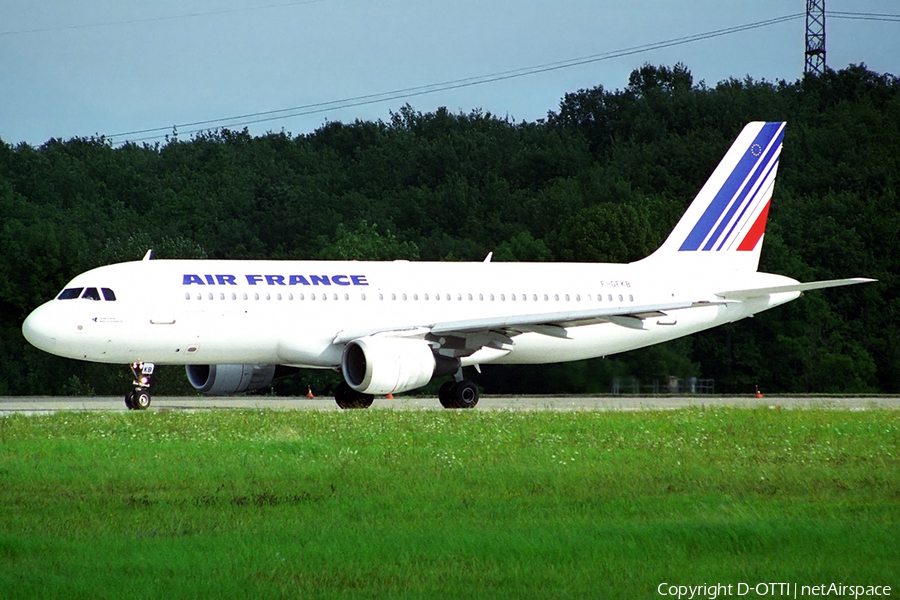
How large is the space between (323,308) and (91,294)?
15.9 feet

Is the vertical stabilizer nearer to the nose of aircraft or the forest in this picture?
the forest

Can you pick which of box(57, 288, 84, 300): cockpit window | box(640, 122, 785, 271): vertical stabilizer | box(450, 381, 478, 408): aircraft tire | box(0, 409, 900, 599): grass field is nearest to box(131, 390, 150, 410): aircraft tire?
box(57, 288, 84, 300): cockpit window

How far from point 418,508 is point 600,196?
59938 mm

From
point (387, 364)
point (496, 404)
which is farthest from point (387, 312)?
point (496, 404)

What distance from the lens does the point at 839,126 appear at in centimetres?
8088

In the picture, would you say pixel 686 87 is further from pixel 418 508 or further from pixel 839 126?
pixel 418 508

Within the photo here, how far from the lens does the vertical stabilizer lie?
1335 inches

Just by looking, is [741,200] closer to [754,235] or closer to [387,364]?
[754,235]

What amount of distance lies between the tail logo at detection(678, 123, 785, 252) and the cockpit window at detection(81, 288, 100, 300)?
605 inches

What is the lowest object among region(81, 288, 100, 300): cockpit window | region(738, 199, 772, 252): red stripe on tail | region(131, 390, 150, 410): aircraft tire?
region(131, 390, 150, 410): aircraft tire

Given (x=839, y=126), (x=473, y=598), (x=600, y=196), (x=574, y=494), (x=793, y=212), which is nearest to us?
(x=473, y=598)

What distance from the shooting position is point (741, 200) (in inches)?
1369

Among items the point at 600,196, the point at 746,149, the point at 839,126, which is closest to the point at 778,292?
the point at 746,149

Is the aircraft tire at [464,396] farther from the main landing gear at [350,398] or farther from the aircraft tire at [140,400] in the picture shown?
the aircraft tire at [140,400]
